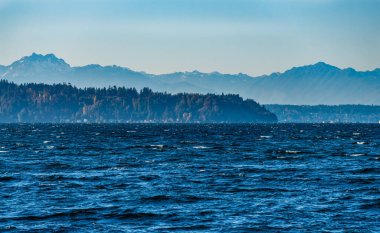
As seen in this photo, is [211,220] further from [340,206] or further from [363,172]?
[363,172]

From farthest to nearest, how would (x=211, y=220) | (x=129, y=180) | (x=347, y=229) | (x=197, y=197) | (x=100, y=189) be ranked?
(x=129, y=180), (x=100, y=189), (x=197, y=197), (x=211, y=220), (x=347, y=229)

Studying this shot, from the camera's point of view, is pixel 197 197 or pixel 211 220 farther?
pixel 197 197

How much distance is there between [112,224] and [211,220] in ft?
18.1

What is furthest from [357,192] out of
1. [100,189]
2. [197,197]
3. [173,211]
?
[100,189]

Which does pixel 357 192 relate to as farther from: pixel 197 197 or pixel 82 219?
pixel 82 219

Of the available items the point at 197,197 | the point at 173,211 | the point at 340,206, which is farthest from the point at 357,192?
the point at 173,211

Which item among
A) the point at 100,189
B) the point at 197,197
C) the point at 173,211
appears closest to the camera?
the point at 173,211

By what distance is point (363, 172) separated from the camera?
6588 cm

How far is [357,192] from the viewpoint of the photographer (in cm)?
5084

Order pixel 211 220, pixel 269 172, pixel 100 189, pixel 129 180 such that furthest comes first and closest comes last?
pixel 269 172 < pixel 129 180 < pixel 100 189 < pixel 211 220

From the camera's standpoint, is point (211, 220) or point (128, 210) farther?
point (128, 210)

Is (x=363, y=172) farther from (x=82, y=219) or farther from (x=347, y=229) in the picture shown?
(x=82, y=219)

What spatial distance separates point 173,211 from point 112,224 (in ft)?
17.6

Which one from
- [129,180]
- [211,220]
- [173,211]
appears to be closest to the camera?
[211,220]
